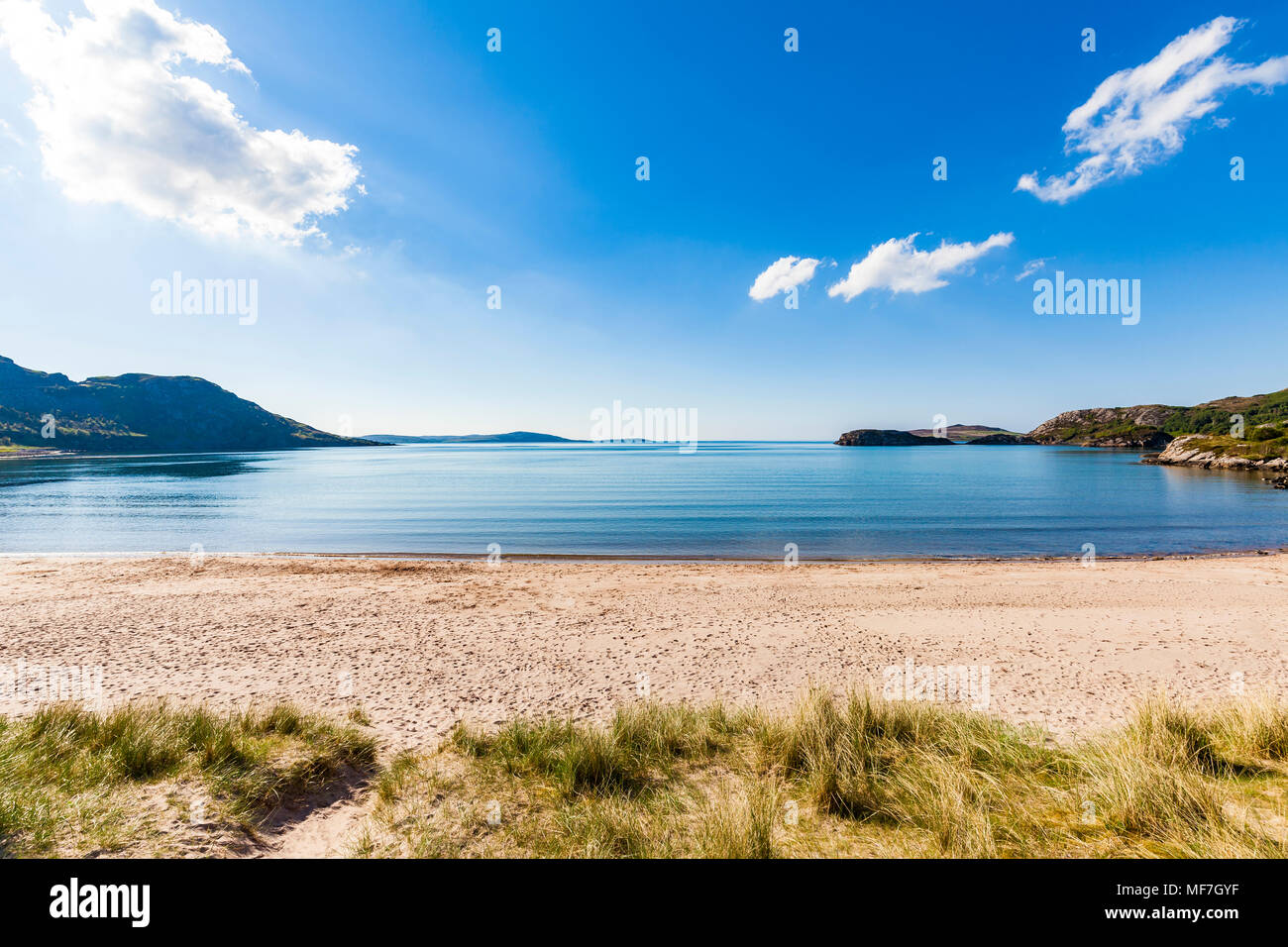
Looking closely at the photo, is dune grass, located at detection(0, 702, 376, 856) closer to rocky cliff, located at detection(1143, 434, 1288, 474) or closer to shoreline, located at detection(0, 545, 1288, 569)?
shoreline, located at detection(0, 545, 1288, 569)

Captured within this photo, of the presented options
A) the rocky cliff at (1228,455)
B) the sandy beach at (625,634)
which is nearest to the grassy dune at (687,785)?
the sandy beach at (625,634)

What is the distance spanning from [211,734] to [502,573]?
51.3 ft

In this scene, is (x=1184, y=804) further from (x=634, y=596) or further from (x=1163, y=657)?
(x=634, y=596)

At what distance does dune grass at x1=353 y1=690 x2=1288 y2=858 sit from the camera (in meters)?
4.82

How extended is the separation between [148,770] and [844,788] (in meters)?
8.57

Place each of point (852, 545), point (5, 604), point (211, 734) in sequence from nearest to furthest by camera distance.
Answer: point (211, 734) → point (5, 604) → point (852, 545)

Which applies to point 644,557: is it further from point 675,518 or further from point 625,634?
point 625,634

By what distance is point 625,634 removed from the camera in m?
14.5

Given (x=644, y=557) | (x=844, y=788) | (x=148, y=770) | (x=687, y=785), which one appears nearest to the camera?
(x=844, y=788)

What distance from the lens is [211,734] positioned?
694 cm

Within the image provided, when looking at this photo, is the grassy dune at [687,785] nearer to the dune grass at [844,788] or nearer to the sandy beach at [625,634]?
the dune grass at [844,788]

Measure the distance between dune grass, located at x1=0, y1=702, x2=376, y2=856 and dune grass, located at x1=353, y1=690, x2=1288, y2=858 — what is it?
1.30 m

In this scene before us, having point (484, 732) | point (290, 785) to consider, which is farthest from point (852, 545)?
point (290, 785)

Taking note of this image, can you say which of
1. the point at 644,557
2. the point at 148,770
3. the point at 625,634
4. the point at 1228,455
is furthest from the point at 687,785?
the point at 1228,455
